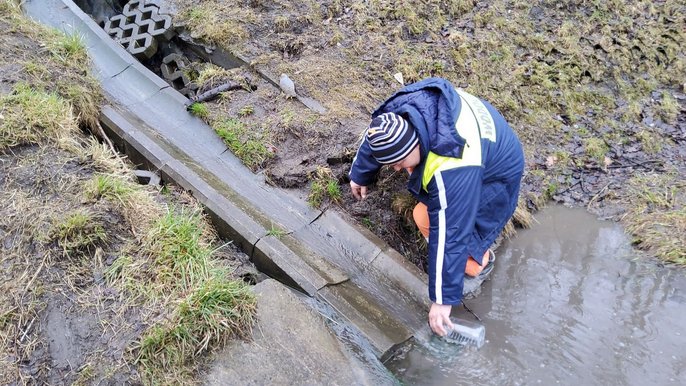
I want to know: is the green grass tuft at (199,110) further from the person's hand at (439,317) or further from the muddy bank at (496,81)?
the person's hand at (439,317)

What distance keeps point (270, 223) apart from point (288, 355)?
126 centimetres

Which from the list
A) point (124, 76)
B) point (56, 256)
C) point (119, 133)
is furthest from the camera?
point (124, 76)

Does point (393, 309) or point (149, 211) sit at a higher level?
point (149, 211)

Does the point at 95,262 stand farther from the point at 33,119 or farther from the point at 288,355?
the point at 33,119

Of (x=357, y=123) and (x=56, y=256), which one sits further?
(x=357, y=123)

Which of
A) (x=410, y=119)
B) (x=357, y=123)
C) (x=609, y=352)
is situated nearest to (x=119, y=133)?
(x=357, y=123)

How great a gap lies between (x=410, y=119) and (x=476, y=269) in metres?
1.36

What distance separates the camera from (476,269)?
12.6 feet

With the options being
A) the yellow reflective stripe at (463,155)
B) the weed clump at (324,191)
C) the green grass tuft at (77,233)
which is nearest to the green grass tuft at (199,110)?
the weed clump at (324,191)

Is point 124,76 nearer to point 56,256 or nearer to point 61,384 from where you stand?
point 56,256

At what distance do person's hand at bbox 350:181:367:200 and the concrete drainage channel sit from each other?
0.21 meters

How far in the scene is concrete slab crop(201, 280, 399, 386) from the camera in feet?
8.96

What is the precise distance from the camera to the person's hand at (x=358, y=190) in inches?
155

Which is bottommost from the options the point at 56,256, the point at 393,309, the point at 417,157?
→ the point at 393,309
